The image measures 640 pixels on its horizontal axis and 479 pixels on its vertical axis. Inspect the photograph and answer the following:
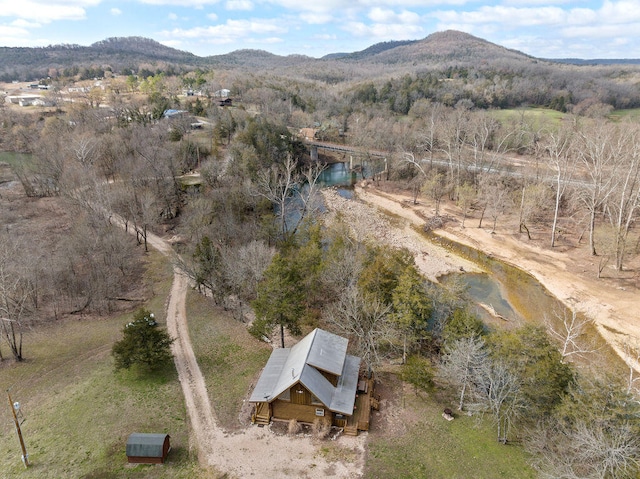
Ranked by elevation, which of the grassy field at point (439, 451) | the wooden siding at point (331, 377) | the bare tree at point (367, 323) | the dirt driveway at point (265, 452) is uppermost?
the bare tree at point (367, 323)

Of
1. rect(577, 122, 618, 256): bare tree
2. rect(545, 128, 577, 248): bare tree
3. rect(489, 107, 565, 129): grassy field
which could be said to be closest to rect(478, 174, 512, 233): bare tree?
rect(545, 128, 577, 248): bare tree

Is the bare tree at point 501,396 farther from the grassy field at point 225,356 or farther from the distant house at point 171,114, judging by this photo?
the distant house at point 171,114

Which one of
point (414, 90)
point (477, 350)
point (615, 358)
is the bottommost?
point (615, 358)

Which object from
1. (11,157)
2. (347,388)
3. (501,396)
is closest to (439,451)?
(501,396)

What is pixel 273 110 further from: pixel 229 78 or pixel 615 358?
pixel 615 358

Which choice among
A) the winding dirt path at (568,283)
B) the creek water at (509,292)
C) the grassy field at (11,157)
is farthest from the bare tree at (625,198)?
the grassy field at (11,157)

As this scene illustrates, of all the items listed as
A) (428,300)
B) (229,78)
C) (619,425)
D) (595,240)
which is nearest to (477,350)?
(428,300)
